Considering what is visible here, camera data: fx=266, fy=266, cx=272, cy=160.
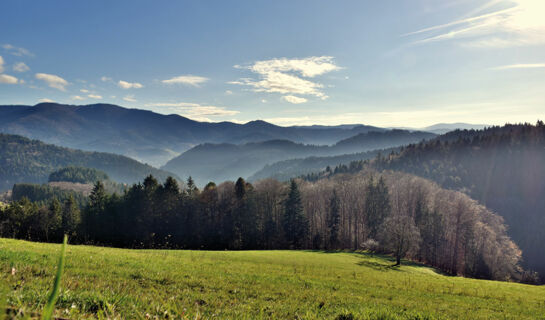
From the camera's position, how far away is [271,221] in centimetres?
7269

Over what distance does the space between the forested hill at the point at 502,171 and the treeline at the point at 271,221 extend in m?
100

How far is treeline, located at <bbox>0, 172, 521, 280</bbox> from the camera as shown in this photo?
6025cm

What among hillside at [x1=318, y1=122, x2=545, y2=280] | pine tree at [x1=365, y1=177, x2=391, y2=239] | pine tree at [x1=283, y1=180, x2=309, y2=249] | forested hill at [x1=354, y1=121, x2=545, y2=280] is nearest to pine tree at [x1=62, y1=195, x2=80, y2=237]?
pine tree at [x1=283, y1=180, x2=309, y2=249]

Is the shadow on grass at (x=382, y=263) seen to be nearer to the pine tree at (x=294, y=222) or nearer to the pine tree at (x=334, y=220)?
the pine tree at (x=294, y=222)

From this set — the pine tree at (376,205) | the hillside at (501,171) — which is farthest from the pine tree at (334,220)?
the hillside at (501,171)

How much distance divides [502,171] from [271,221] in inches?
6634

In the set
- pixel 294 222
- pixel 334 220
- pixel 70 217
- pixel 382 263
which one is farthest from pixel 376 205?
pixel 70 217

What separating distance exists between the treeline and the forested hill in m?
100

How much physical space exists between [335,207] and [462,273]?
107 feet

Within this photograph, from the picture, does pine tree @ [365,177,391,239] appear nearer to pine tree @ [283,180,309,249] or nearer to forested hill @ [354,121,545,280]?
pine tree @ [283,180,309,249]

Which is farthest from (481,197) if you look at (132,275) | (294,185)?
(132,275)

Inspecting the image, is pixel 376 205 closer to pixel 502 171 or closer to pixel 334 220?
pixel 334 220

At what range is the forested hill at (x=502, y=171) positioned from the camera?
473 ft

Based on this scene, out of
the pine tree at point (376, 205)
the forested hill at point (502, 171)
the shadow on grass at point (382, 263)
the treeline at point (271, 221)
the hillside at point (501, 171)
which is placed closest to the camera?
the shadow on grass at point (382, 263)
